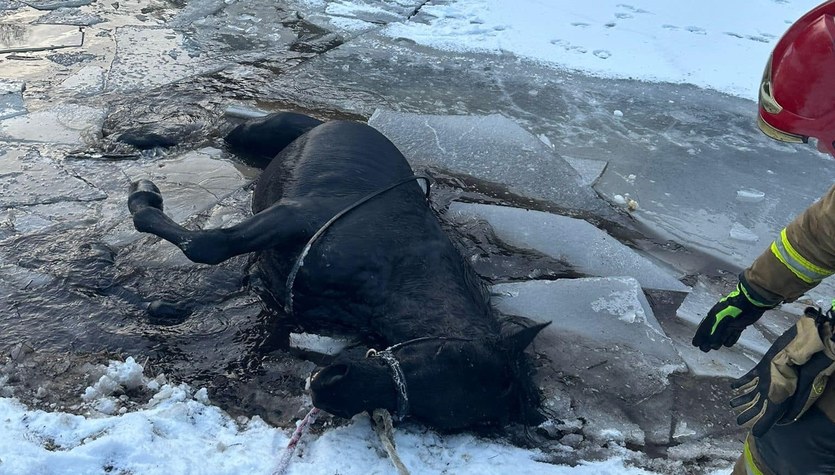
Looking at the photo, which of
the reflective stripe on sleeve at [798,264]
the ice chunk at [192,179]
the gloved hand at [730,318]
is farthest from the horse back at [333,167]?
the reflective stripe on sleeve at [798,264]

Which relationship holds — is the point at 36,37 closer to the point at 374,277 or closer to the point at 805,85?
the point at 374,277

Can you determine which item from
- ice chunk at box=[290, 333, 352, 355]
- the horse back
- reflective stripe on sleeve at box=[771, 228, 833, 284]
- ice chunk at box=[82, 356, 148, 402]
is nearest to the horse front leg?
the horse back

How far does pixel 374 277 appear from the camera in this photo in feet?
10.6

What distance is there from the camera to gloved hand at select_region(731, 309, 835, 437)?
2.01 meters

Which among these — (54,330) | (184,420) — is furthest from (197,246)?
(184,420)

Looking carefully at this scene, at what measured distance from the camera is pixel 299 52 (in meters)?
6.47

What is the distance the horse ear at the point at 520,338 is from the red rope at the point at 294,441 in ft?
2.73

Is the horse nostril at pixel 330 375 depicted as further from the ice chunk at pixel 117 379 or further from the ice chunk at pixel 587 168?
the ice chunk at pixel 587 168

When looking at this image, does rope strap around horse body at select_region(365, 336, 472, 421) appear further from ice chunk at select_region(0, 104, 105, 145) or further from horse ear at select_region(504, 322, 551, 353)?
ice chunk at select_region(0, 104, 105, 145)

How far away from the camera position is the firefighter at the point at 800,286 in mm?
2061

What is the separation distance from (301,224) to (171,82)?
2.93 metres

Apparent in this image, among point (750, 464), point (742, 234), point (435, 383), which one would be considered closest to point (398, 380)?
point (435, 383)

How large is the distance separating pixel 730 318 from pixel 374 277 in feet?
4.86

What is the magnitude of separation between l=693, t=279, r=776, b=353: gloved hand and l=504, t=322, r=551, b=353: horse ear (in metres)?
0.65
